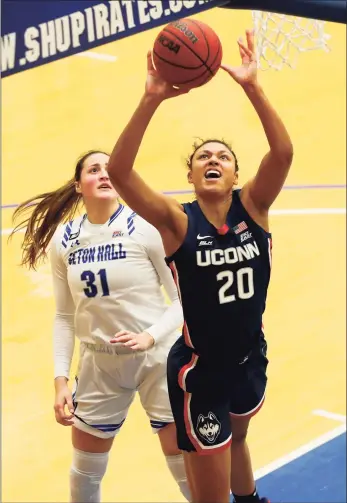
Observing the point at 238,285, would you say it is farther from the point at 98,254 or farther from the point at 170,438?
the point at 170,438

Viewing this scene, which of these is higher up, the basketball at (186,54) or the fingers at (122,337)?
the basketball at (186,54)

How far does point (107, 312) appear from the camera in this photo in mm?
4555

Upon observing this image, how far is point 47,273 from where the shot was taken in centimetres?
893

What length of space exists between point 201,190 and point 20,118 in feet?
25.4

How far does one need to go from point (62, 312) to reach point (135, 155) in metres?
1.41

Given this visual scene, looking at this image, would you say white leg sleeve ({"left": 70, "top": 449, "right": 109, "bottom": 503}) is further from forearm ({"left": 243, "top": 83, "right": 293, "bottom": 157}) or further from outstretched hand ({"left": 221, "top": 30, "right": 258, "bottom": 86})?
outstretched hand ({"left": 221, "top": 30, "right": 258, "bottom": 86})

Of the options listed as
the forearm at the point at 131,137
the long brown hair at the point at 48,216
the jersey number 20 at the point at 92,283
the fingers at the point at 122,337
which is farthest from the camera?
the long brown hair at the point at 48,216

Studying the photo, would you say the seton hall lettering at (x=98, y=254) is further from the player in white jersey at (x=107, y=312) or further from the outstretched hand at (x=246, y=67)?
the outstretched hand at (x=246, y=67)

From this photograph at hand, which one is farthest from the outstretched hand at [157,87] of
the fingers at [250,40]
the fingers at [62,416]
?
the fingers at [62,416]

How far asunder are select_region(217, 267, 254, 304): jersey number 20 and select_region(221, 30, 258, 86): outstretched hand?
79 centimetres

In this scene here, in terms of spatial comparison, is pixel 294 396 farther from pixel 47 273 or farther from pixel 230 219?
pixel 230 219

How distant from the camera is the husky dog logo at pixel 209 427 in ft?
12.8

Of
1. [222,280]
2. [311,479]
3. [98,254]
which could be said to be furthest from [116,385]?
[311,479]

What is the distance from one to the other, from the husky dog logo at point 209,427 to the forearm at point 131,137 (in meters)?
1.15
